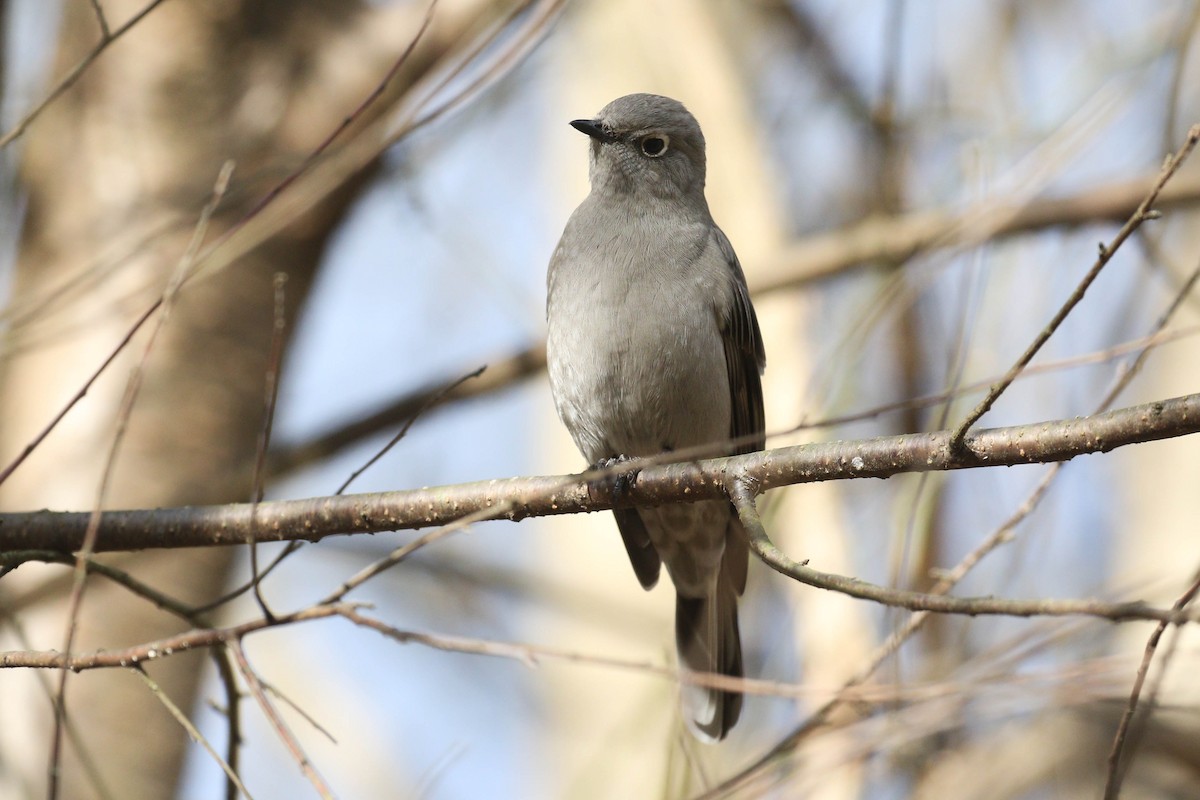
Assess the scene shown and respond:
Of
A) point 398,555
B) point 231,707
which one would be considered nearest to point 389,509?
point 231,707

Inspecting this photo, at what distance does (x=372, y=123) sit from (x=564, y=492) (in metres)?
3.65

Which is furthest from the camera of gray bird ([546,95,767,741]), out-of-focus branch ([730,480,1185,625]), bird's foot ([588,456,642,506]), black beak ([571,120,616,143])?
black beak ([571,120,616,143])

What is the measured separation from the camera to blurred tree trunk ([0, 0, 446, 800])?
21.4 feet

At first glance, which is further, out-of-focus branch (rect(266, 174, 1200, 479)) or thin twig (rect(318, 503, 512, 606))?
out-of-focus branch (rect(266, 174, 1200, 479))

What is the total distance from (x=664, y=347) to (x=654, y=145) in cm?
139

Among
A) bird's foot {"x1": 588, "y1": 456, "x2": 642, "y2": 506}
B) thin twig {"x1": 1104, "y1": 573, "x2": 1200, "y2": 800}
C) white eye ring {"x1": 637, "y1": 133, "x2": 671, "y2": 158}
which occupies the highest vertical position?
white eye ring {"x1": 637, "y1": 133, "x2": 671, "y2": 158}

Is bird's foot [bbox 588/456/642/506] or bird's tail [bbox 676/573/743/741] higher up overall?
bird's tail [bbox 676/573/743/741]

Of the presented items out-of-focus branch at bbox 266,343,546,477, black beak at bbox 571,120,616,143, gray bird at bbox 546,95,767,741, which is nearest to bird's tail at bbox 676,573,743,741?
gray bird at bbox 546,95,767,741

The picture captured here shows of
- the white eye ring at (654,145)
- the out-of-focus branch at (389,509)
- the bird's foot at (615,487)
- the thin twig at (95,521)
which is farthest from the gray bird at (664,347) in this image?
the thin twig at (95,521)

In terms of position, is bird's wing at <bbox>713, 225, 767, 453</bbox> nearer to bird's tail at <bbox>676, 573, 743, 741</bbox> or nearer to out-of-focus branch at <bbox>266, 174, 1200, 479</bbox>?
bird's tail at <bbox>676, 573, 743, 741</bbox>

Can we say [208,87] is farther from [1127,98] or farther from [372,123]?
[1127,98]

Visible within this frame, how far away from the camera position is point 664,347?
506 centimetres

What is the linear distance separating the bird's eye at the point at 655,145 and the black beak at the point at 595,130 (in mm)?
164

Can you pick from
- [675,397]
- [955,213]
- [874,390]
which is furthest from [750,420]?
[874,390]
